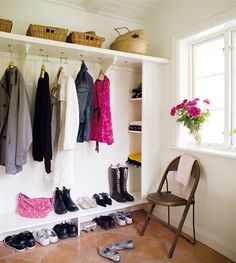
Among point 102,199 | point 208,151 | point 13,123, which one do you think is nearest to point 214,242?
point 208,151

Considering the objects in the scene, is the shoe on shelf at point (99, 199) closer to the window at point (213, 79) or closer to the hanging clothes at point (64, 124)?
the hanging clothes at point (64, 124)

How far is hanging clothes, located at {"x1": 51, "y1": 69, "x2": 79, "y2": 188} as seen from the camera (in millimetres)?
2191

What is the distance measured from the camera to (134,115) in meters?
3.01

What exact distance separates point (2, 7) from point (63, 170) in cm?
175

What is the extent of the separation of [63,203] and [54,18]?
2.03 meters

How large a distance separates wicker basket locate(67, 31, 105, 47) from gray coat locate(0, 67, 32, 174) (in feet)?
2.05

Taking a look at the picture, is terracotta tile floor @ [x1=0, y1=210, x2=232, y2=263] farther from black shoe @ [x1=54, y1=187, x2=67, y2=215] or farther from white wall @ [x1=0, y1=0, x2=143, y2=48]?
white wall @ [x1=0, y1=0, x2=143, y2=48]

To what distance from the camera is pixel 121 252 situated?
205 centimetres

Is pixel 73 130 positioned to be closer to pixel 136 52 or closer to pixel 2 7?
pixel 136 52

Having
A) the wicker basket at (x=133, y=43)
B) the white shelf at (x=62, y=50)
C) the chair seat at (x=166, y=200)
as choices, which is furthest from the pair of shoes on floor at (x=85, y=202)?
the wicker basket at (x=133, y=43)

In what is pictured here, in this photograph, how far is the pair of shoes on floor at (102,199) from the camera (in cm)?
257

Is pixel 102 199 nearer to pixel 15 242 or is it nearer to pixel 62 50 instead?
pixel 15 242

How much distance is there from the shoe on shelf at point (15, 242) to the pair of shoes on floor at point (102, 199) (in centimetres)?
84

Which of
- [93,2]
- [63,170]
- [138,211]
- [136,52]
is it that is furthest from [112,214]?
[93,2]
